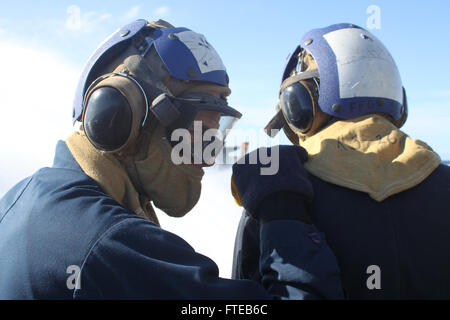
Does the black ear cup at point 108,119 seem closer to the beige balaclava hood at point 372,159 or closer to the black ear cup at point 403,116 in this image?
the beige balaclava hood at point 372,159

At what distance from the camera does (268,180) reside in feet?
4.66

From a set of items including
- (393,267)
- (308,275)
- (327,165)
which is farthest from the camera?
(327,165)

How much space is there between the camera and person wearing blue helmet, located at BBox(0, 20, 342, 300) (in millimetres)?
1289

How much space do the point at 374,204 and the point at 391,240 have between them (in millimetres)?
141

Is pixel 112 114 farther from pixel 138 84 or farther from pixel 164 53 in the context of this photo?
pixel 164 53

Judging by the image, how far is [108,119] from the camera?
5.45 ft

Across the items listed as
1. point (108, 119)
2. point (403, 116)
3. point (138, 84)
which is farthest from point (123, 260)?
point (403, 116)

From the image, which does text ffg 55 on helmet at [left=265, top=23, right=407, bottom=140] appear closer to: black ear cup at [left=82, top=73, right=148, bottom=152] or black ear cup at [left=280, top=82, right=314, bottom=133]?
black ear cup at [left=280, top=82, right=314, bottom=133]

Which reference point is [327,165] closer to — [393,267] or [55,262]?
[393,267]

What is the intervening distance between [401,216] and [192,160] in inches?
40.2

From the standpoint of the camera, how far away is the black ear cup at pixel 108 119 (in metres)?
1.66
